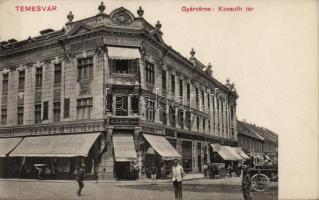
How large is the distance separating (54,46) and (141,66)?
4532 mm

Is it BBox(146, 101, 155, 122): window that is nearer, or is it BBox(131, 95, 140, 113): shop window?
BBox(131, 95, 140, 113): shop window

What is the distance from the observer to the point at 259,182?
15.6 meters

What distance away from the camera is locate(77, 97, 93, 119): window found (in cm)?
1912

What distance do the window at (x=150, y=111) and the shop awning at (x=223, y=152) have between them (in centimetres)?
781

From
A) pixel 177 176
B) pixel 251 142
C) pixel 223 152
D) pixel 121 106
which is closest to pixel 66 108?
pixel 121 106

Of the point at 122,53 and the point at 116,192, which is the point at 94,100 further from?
the point at 116,192

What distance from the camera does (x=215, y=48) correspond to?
15.8 m

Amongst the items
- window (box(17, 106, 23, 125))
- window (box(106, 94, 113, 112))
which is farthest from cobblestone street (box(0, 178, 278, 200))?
window (box(17, 106, 23, 125))

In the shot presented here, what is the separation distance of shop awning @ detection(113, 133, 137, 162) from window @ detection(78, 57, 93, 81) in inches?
124

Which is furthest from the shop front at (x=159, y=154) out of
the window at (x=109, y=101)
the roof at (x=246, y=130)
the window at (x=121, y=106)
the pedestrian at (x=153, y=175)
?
the roof at (x=246, y=130)

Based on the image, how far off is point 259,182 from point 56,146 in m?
9.20

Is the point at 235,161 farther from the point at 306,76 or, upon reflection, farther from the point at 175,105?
the point at 306,76

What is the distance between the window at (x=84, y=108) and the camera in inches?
753

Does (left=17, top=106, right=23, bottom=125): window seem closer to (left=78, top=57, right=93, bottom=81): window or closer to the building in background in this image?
(left=78, top=57, right=93, bottom=81): window
